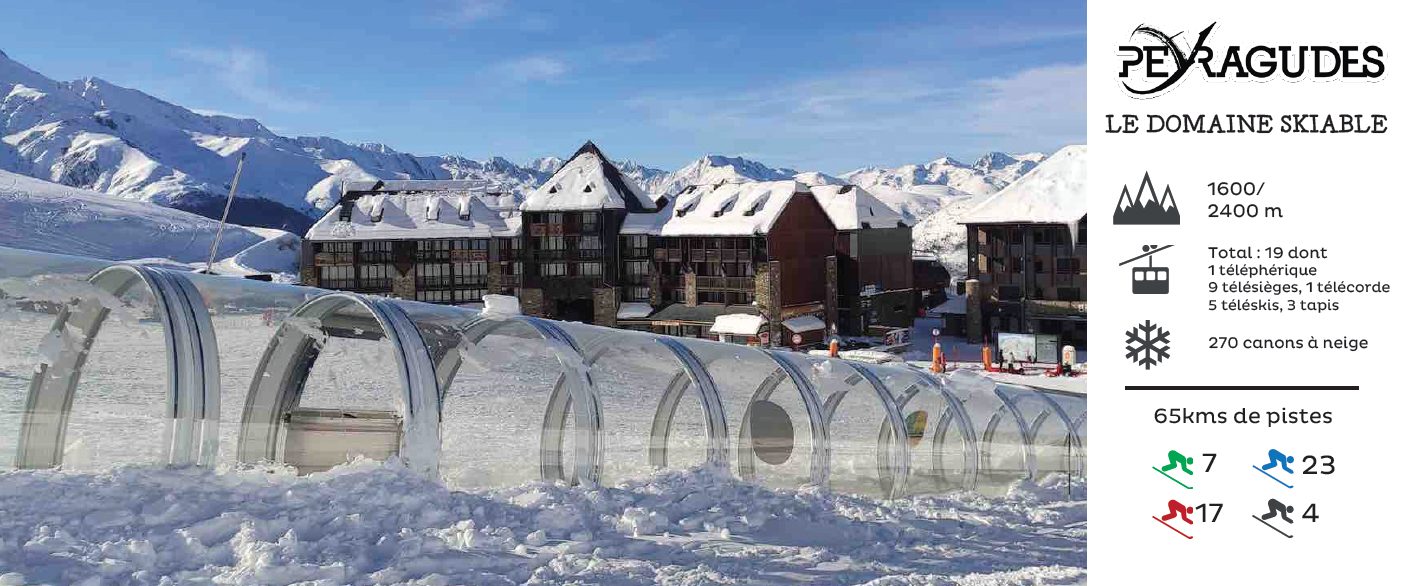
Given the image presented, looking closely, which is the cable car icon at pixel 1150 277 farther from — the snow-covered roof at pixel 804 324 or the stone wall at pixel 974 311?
the stone wall at pixel 974 311

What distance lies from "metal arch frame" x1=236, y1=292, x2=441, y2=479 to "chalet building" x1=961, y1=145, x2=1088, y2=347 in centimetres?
3935

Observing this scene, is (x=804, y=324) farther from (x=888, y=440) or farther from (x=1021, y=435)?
(x=888, y=440)

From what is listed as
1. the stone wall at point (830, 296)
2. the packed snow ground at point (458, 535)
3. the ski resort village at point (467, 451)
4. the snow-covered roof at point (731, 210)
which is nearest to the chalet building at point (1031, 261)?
the stone wall at point (830, 296)

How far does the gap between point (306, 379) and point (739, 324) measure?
36360 mm

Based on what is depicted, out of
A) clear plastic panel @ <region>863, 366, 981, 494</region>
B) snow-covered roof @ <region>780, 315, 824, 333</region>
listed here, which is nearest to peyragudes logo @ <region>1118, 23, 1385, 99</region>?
clear plastic panel @ <region>863, 366, 981, 494</region>

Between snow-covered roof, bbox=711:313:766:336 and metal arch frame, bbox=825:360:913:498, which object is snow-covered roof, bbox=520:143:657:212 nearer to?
snow-covered roof, bbox=711:313:766:336

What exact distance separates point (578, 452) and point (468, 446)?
0.88m

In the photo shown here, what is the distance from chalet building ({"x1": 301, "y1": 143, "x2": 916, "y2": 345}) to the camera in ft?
155

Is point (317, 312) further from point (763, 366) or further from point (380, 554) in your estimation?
point (763, 366)

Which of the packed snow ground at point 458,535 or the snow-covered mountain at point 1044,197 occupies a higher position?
the snow-covered mountain at point 1044,197

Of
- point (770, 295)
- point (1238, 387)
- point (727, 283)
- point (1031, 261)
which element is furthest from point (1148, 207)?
point (727, 283)

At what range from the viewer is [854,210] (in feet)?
179

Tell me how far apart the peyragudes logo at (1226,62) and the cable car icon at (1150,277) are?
604mm

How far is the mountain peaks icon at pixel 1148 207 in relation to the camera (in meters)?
3.85
